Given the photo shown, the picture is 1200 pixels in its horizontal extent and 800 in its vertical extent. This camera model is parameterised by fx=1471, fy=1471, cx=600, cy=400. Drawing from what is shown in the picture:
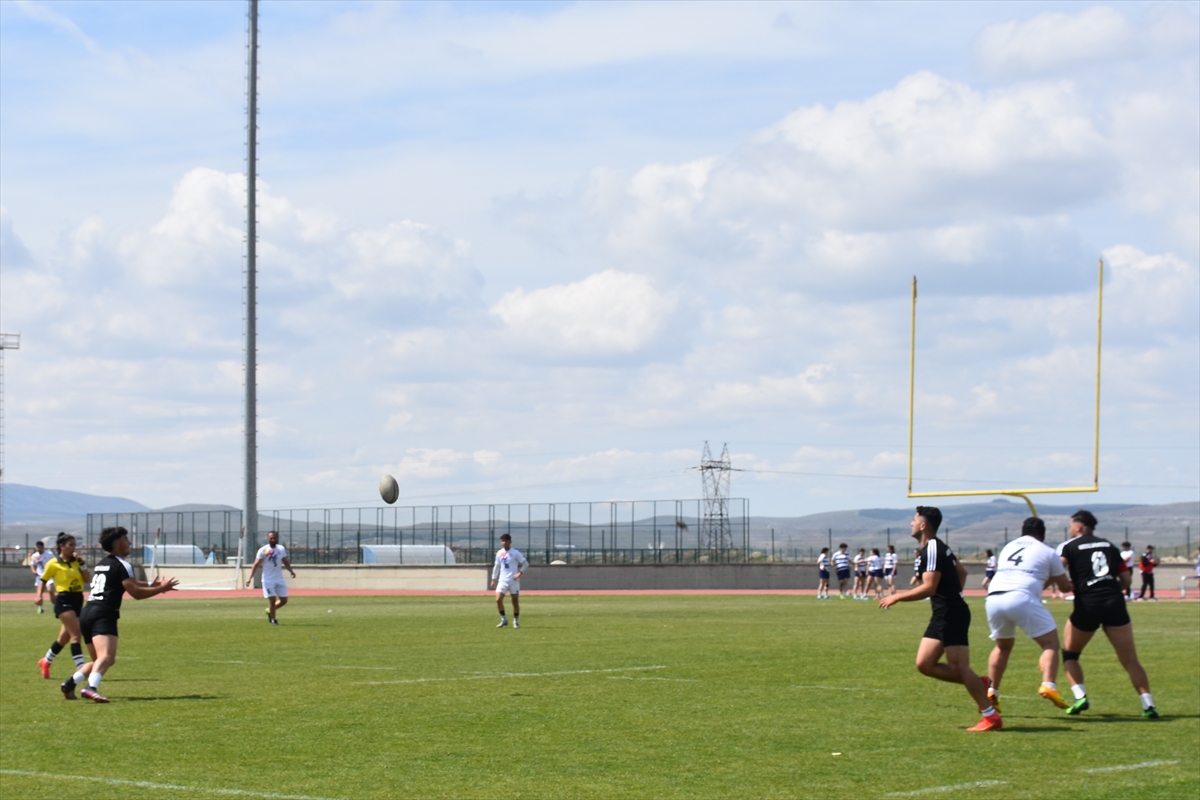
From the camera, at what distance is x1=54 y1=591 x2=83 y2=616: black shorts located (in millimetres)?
18078

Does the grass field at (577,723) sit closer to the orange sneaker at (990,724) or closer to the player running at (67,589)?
the orange sneaker at (990,724)

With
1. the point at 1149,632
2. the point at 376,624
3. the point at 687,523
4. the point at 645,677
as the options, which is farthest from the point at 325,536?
the point at 645,677

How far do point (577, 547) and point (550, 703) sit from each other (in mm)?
61340

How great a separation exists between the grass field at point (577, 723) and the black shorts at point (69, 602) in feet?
3.54

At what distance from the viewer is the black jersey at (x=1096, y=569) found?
14.6 m

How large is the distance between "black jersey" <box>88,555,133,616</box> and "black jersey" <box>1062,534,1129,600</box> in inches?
398

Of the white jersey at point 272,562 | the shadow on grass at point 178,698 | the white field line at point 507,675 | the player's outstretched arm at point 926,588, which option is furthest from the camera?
the white jersey at point 272,562

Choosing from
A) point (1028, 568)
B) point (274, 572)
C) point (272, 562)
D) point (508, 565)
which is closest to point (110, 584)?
point (1028, 568)

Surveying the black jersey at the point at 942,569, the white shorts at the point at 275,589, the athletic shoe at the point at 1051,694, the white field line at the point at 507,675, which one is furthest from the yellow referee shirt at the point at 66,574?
the white shorts at the point at 275,589

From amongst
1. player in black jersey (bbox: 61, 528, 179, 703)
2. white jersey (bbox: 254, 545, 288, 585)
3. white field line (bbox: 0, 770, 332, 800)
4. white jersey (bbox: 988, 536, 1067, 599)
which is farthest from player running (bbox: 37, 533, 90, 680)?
white jersey (bbox: 254, 545, 288, 585)

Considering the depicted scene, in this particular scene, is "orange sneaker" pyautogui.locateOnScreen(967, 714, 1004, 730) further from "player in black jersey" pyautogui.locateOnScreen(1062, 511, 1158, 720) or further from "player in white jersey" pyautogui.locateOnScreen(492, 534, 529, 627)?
"player in white jersey" pyautogui.locateOnScreen(492, 534, 529, 627)

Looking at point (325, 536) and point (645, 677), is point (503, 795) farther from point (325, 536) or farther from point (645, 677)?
point (325, 536)

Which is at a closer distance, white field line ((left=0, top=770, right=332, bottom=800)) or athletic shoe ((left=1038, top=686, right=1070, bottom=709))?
white field line ((left=0, top=770, right=332, bottom=800))

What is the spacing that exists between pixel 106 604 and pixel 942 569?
901 cm
